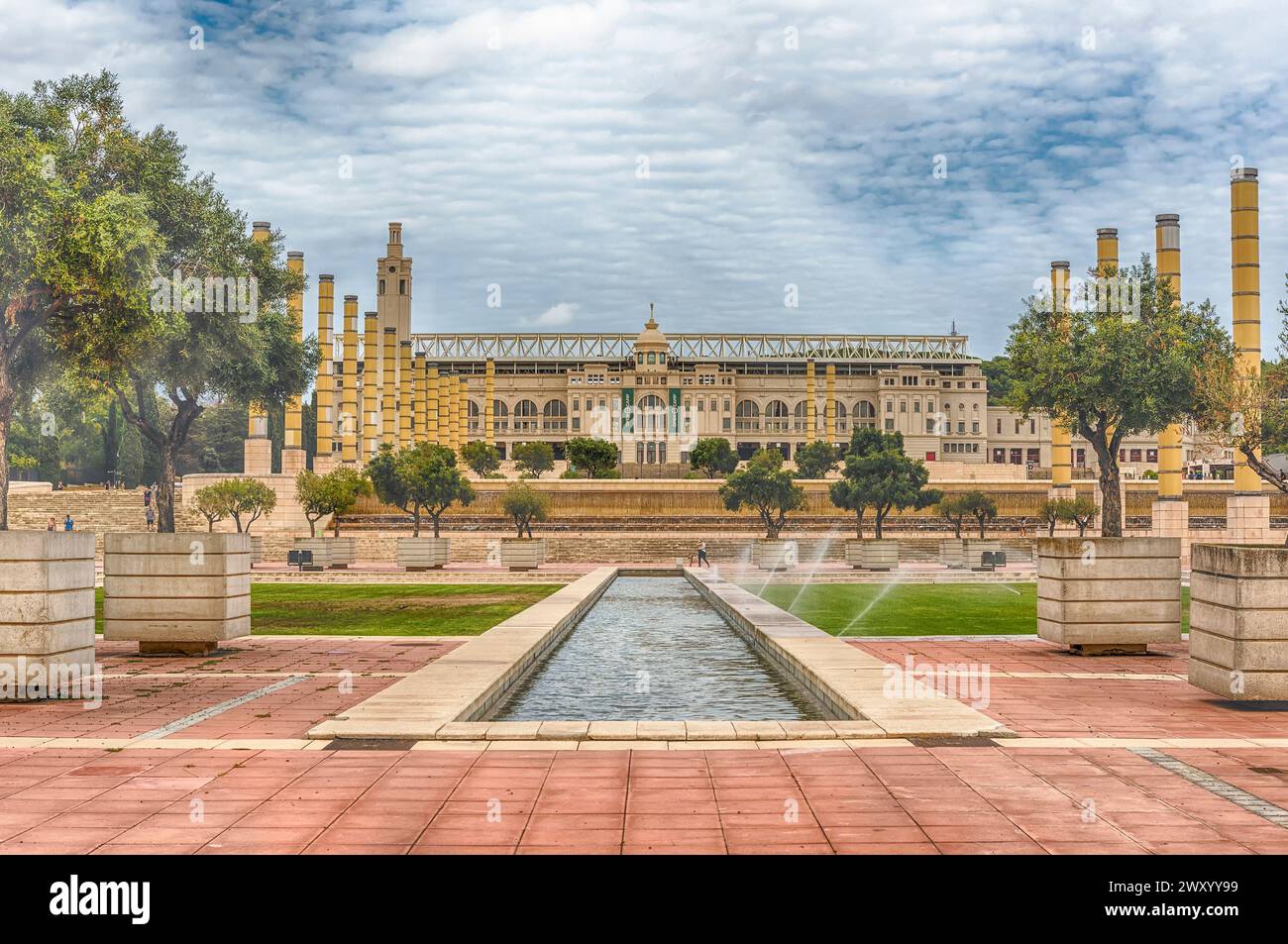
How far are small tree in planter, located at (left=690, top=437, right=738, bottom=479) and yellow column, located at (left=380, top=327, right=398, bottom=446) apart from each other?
25.4m

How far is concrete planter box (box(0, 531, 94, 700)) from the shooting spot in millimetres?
10406

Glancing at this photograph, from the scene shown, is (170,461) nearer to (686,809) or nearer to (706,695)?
(706,695)

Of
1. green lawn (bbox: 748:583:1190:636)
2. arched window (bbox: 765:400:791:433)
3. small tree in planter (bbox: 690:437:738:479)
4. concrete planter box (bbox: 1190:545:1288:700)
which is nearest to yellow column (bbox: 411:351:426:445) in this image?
small tree in planter (bbox: 690:437:738:479)

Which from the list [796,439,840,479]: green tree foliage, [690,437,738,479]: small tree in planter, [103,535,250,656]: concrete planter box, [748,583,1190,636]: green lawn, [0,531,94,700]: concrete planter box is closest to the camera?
[0,531,94,700]: concrete planter box

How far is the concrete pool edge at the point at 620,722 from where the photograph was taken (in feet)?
28.2

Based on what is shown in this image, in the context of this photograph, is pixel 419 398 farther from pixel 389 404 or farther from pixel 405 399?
pixel 389 404

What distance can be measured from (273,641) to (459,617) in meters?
4.42

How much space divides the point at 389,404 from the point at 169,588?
2406 inches

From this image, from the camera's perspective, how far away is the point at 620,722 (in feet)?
29.6

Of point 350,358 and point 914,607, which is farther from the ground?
point 350,358

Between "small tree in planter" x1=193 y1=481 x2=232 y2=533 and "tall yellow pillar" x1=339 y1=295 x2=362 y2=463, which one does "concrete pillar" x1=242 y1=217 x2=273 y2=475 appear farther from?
"small tree in planter" x1=193 y1=481 x2=232 y2=533

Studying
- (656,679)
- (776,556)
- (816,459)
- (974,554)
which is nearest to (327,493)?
(776,556)

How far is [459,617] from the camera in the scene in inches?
761
